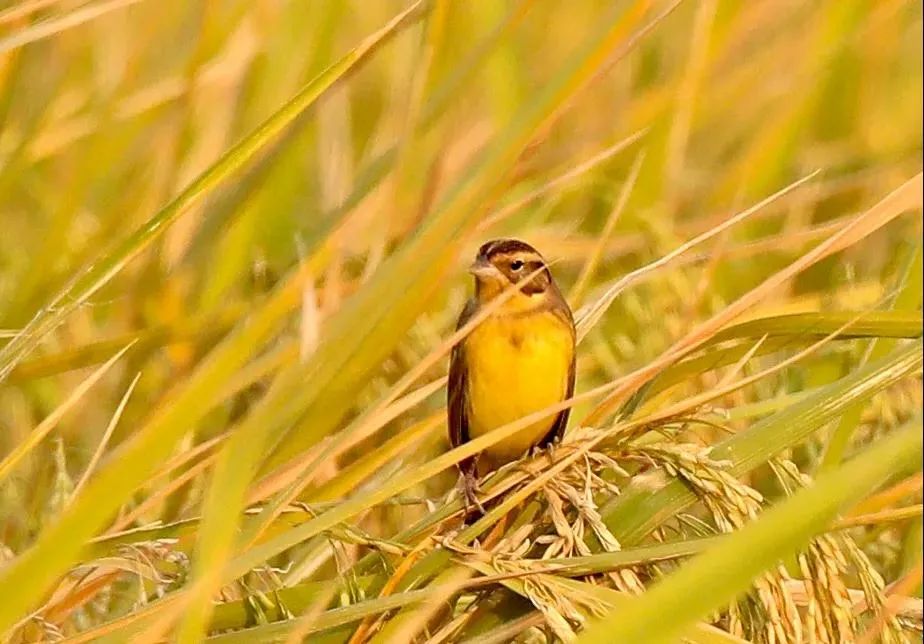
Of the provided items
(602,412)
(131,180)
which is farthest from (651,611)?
(131,180)

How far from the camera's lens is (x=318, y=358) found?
3.90 ft

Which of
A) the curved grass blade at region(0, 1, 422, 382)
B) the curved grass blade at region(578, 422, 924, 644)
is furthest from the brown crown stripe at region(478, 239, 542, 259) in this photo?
the curved grass blade at region(578, 422, 924, 644)

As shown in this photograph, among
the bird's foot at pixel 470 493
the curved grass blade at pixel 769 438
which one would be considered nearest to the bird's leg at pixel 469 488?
the bird's foot at pixel 470 493

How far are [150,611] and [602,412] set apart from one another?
52 cm

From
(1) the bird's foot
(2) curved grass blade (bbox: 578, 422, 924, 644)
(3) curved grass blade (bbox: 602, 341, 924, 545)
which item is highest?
(1) the bird's foot

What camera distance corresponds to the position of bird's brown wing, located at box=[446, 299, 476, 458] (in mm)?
2016

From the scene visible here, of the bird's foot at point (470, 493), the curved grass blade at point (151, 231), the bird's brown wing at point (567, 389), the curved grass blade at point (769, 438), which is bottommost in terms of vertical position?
the curved grass blade at point (769, 438)

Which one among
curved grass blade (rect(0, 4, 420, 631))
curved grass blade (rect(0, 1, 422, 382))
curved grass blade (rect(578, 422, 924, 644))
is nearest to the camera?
curved grass blade (rect(578, 422, 924, 644))

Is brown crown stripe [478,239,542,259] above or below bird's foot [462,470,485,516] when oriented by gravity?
above

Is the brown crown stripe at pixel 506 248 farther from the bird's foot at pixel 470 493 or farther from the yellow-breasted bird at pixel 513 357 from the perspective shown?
the bird's foot at pixel 470 493

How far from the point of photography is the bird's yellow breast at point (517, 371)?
212cm

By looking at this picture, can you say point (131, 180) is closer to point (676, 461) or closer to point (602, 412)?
point (602, 412)

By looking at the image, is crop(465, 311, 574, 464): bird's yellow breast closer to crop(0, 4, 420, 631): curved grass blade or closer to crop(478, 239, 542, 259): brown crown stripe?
crop(478, 239, 542, 259): brown crown stripe

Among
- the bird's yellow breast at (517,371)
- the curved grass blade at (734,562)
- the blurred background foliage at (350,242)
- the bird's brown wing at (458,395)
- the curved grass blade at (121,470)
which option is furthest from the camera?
the bird's yellow breast at (517,371)
